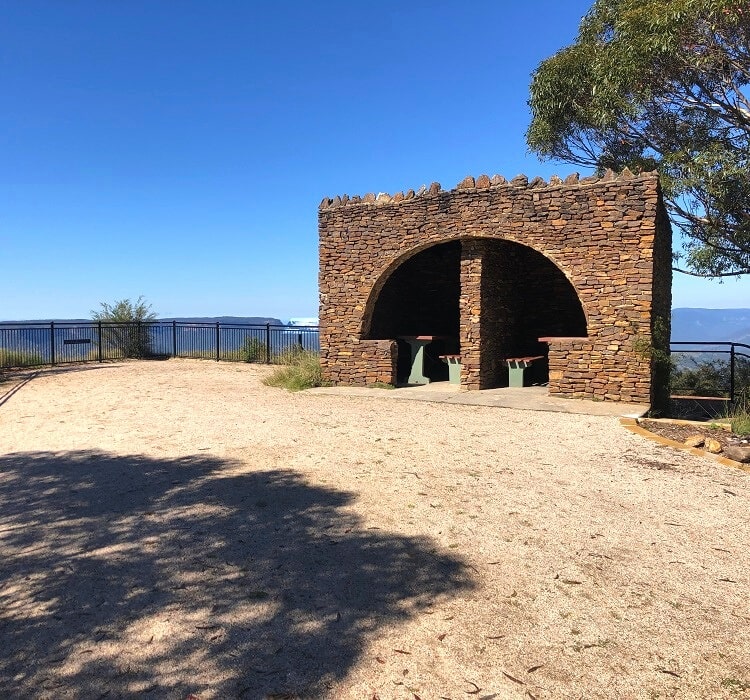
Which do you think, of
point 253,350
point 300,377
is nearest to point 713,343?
point 300,377

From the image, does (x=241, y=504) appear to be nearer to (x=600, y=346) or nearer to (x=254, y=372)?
(x=600, y=346)

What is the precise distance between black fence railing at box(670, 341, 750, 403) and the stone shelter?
1016 mm

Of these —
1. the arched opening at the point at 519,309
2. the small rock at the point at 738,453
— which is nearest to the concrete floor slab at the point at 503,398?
the arched opening at the point at 519,309

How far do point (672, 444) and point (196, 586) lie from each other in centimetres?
555

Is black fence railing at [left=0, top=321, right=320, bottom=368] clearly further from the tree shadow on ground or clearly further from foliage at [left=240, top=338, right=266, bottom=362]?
the tree shadow on ground

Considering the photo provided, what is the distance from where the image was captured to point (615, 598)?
2967mm

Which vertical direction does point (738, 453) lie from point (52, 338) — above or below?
below

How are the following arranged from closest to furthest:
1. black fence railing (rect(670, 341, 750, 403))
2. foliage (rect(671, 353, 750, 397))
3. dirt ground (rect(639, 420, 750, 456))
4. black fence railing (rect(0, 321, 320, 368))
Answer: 1. dirt ground (rect(639, 420, 750, 456))
2. black fence railing (rect(670, 341, 750, 403))
3. foliage (rect(671, 353, 750, 397))
4. black fence railing (rect(0, 321, 320, 368))

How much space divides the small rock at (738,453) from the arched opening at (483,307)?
16.4ft

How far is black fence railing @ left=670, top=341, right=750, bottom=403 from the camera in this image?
11.7 meters

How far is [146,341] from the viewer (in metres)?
19.2

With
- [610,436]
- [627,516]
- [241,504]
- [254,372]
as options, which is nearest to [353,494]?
[241,504]

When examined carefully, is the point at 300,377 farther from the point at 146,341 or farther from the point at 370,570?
the point at 146,341

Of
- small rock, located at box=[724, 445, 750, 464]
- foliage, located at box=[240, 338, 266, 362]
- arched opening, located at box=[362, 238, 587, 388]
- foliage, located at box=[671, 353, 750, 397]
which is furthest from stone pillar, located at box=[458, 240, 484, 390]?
foliage, located at box=[240, 338, 266, 362]
